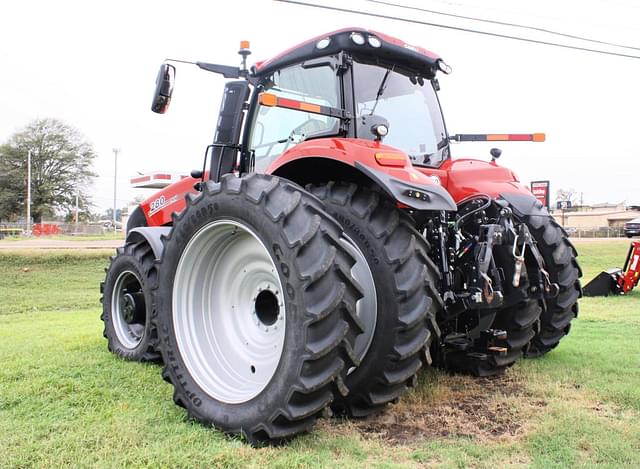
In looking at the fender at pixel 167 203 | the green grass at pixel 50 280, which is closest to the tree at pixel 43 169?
the green grass at pixel 50 280

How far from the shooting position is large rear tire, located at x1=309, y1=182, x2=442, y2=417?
9.82 ft

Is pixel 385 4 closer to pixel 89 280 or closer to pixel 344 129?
pixel 344 129

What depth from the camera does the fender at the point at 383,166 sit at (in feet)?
9.89

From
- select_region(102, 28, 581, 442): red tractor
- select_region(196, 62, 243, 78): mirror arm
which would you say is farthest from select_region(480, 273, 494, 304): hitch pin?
select_region(196, 62, 243, 78): mirror arm

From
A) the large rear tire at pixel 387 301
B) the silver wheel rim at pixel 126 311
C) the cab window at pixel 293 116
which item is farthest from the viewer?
the silver wheel rim at pixel 126 311

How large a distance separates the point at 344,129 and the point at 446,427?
2.09 m

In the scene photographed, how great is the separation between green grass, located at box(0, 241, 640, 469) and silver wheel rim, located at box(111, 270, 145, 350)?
0.27 m

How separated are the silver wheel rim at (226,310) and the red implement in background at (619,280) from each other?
820 centimetres

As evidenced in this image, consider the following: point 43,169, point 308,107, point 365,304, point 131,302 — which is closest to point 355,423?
point 365,304

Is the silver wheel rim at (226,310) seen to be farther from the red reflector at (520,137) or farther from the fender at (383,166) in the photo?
the red reflector at (520,137)

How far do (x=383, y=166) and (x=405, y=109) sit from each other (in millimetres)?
1386

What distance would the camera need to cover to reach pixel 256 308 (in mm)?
3363

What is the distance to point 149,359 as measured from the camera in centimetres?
457

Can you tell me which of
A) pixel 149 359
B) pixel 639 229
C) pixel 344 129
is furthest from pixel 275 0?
pixel 639 229
